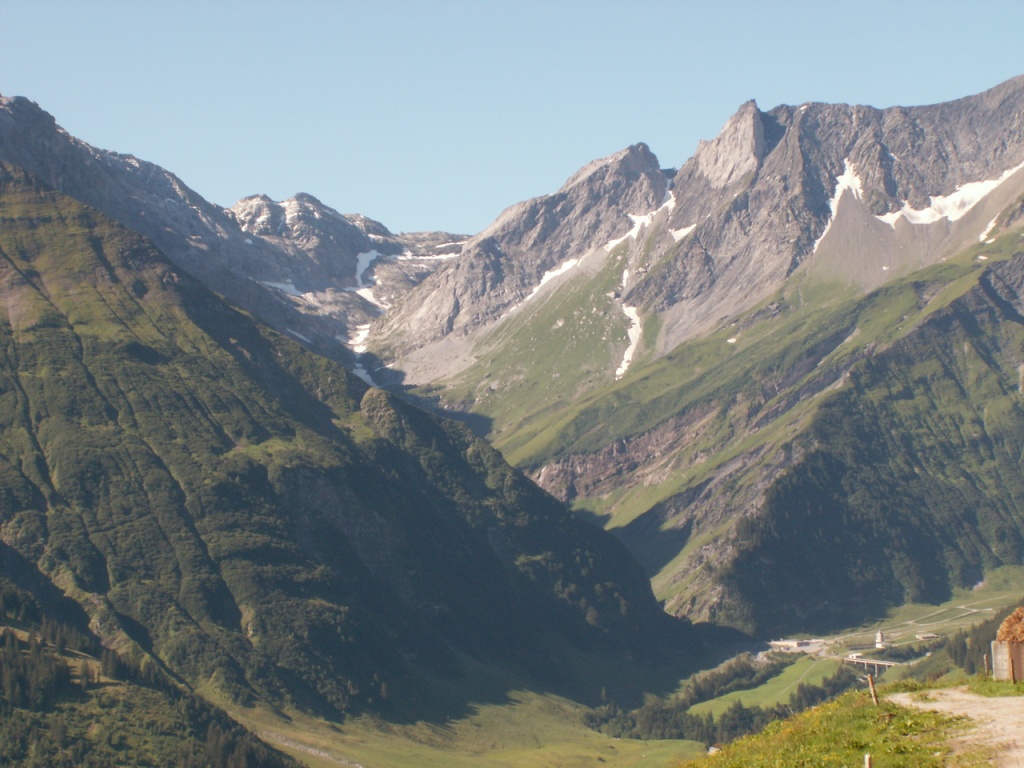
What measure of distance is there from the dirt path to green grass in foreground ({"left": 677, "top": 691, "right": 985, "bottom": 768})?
0.81 m

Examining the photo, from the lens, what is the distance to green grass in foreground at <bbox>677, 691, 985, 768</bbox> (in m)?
50.5

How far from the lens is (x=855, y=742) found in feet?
176

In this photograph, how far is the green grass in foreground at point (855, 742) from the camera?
50500 millimetres

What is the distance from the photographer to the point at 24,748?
182125mm

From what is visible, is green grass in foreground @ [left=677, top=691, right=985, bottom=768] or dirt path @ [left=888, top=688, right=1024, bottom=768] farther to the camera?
green grass in foreground @ [left=677, top=691, right=985, bottom=768]

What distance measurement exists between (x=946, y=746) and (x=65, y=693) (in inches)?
6819

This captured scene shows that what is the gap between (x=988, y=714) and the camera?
53875 mm

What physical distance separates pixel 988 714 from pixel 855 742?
5480 millimetres

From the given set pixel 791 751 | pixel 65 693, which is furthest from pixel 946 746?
pixel 65 693

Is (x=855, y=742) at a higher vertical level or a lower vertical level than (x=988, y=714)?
lower

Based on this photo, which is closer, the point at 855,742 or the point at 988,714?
the point at 855,742

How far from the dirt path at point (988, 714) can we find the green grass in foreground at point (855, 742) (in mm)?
807

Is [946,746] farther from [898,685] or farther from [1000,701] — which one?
[898,685]

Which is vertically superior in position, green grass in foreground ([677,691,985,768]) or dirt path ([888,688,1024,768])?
dirt path ([888,688,1024,768])
